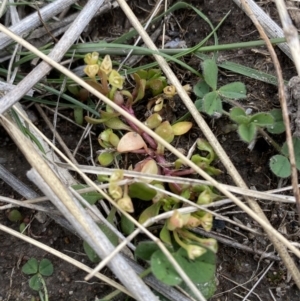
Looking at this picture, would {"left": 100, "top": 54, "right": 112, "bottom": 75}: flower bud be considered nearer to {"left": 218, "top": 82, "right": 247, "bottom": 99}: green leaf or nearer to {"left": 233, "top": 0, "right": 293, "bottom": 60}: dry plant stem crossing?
{"left": 218, "top": 82, "right": 247, "bottom": 99}: green leaf

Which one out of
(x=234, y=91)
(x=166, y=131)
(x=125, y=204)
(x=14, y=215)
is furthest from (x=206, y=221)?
(x=14, y=215)

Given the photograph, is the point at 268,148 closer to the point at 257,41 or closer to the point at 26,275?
the point at 257,41

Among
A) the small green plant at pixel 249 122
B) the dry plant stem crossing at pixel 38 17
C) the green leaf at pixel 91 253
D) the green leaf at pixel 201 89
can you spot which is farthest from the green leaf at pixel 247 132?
the dry plant stem crossing at pixel 38 17

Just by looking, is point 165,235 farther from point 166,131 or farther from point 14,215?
point 14,215

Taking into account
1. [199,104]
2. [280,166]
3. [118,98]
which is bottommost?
[280,166]

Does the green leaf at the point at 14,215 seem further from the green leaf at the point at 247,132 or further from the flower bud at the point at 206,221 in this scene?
the green leaf at the point at 247,132
